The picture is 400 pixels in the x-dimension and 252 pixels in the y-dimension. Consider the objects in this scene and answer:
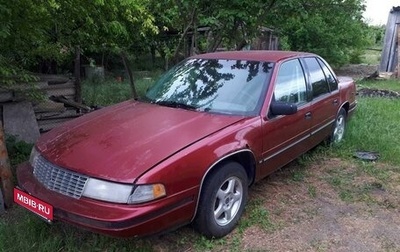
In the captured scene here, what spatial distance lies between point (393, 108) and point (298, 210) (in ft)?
17.6

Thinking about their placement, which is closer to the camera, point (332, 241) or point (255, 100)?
point (332, 241)

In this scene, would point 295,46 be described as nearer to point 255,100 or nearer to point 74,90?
point 74,90

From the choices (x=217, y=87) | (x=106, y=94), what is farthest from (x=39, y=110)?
(x=217, y=87)

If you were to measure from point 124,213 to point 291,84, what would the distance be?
2.45 metres

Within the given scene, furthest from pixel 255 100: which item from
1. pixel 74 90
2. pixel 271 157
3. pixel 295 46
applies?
pixel 295 46

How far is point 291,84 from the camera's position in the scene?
14.1 feet

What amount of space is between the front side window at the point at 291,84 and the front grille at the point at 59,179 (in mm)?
2034

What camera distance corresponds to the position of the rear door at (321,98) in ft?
15.4

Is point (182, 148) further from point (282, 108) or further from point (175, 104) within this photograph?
point (282, 108)

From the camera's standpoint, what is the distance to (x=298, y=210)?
394 centimetres

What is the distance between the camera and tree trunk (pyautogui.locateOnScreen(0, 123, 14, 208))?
3.85 meters

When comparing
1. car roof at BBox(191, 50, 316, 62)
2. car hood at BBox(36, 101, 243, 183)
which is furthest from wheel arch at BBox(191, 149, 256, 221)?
car roof at BBox(191, 50, 316, 62)

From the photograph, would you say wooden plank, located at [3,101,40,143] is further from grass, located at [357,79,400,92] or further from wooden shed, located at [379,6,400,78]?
wooden shed, located at [379,6,400,78]

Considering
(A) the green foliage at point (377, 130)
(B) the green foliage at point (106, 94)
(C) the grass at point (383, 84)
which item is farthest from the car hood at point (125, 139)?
(C) the grass at point (383, 84)
